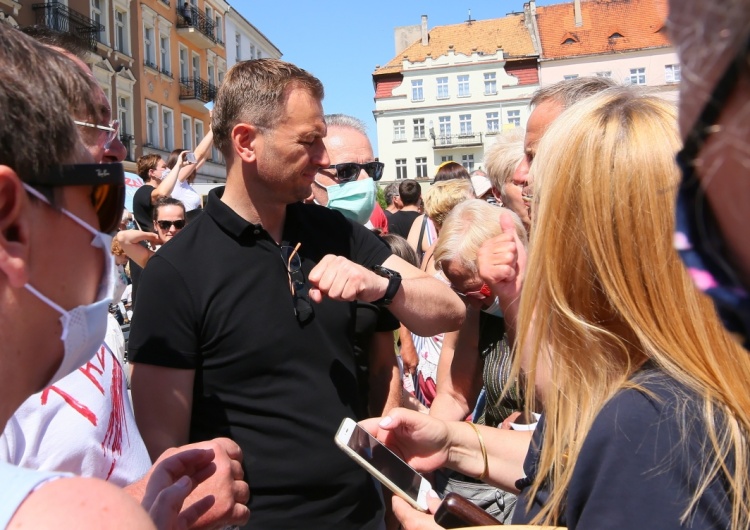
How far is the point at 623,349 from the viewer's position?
1.37 m

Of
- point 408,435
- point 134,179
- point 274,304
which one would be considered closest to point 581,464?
point 408,435

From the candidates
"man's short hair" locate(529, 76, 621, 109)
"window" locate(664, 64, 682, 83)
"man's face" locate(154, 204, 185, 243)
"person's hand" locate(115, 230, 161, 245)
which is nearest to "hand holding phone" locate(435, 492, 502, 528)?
"window" locate(664, 64, 682, 83)

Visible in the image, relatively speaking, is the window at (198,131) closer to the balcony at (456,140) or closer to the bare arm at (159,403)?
the balcony at (456,140)

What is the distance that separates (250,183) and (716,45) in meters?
2.14

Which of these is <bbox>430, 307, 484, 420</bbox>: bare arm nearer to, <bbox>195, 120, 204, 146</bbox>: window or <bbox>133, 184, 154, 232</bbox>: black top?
<bbox>133, 184, 154, 232</bbox>: black top

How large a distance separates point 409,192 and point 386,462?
612 centimetres

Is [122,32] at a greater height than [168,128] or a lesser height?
Result: greater

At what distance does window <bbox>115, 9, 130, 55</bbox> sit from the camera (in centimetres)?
2569

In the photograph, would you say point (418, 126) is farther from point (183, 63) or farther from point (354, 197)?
point (354, 197)

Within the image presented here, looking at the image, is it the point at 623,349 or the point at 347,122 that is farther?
the point at 347,122

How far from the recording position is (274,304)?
2301 mm

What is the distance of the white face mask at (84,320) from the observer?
3.42 ft

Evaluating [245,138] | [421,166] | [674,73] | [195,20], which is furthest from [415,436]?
[421,166]

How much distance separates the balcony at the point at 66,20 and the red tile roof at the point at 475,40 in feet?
100
